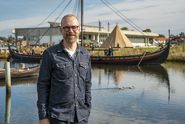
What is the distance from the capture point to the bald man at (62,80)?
14.3ft

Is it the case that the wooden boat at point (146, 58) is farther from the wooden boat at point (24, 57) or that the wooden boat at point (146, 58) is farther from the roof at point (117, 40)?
the roof at point (117, 40)

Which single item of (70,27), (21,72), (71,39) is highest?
(70,27)

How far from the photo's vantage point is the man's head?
14.2ft

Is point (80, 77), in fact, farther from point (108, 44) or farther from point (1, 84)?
point (108, 44)

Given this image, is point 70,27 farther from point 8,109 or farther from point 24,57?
point 24,57

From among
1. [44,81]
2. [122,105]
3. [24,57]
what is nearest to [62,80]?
[44,81]

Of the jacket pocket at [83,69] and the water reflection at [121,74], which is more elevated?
the jacket pocket at [83,69]

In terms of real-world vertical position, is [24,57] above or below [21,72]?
below

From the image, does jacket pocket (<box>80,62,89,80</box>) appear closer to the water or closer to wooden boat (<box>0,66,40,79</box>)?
the water

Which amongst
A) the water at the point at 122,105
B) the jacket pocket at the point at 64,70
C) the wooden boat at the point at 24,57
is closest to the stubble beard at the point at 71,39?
the jacket pocket at the point at 64,70

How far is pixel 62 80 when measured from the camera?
14.3 ft

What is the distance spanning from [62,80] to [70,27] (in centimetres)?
61

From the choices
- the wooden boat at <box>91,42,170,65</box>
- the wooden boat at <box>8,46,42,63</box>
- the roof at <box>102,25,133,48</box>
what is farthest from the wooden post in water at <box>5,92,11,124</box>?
the roof at <box>102,25,133,48</box>

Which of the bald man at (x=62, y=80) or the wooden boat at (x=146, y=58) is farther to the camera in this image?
the wooden boat at (x=146, y=58)
